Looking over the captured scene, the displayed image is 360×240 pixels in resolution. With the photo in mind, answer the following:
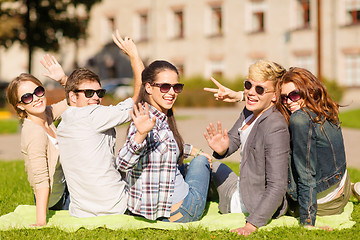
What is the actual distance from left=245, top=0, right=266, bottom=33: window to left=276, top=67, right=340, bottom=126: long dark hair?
1045 inches

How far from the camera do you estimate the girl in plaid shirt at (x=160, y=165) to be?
426 centimetres

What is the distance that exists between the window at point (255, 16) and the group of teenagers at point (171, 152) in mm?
26567

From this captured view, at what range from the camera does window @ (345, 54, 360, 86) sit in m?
27.4

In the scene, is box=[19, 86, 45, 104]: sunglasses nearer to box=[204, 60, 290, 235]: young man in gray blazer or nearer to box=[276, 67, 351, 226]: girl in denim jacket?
box=[204, 60, 290, 235]: young man in gray blazer

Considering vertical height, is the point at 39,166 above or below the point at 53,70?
below

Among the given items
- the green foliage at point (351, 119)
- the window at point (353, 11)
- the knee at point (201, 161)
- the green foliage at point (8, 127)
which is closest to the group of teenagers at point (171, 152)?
the knee at point (201, 161)

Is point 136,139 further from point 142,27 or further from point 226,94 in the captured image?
point 142,27

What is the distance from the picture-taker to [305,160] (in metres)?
4.27

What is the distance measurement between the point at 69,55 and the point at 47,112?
118 ft

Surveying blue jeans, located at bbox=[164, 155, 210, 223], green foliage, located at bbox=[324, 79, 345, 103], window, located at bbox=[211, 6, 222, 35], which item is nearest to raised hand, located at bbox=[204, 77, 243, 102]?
blue jeans, located at bbox=[164, 155, 210, 223]

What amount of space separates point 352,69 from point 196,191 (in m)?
25.1

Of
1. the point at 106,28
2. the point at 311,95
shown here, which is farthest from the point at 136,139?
the point at 106,28

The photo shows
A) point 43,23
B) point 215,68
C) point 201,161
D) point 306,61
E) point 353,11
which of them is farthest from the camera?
point 215,68

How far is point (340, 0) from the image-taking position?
27.2 m
